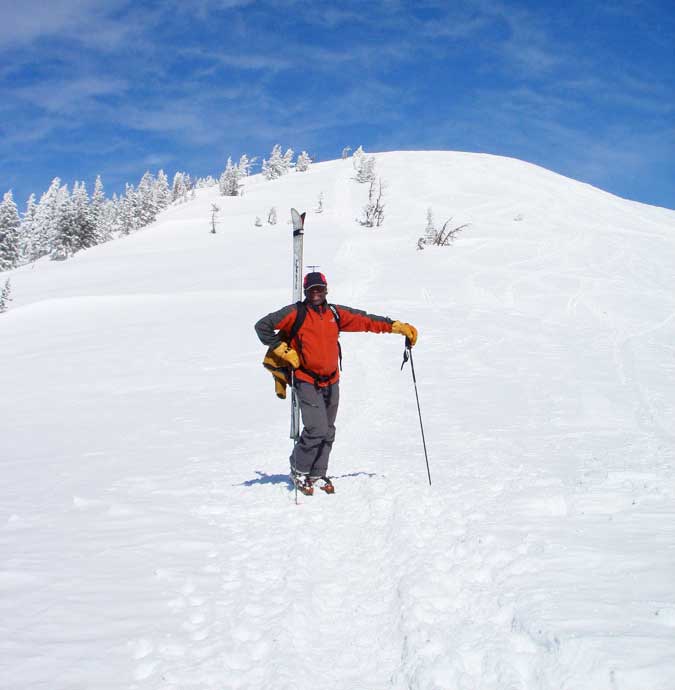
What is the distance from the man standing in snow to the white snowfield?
472 millimetres

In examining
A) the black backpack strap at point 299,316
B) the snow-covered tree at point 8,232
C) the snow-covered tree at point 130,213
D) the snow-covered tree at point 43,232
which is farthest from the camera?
the snow-covered tree at point 130,213

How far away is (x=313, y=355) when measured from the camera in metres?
6.13

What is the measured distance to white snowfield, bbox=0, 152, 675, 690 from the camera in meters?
3.02

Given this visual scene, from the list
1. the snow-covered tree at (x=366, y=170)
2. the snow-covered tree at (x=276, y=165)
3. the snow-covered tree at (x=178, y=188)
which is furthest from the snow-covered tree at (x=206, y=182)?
the snow-covered tree at (x=366, y=170)

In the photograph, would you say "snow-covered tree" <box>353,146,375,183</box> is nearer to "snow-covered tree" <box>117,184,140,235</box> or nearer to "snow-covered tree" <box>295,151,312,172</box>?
"snow-covered tree" <box>295,151,312,172</box>

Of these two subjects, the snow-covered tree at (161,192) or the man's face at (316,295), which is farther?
the snow-covered tree at (161,192)

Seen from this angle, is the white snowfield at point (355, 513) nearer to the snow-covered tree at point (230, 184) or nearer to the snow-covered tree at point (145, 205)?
the snow-covered tree at point (230, 184)

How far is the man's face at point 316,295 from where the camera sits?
20.1 feet

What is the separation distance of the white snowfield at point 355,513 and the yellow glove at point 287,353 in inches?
59.6

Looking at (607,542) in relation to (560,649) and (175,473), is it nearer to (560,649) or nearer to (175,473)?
(560,649)

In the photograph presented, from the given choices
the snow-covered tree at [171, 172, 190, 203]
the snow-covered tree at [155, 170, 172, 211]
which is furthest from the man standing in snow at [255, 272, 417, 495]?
the snow-covered tree at [171, 172, 190, 203]

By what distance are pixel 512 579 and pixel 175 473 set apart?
15.9 ft

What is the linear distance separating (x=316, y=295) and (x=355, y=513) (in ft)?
7.55

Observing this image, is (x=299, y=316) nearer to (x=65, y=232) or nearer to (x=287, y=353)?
(x=287, y=353)
